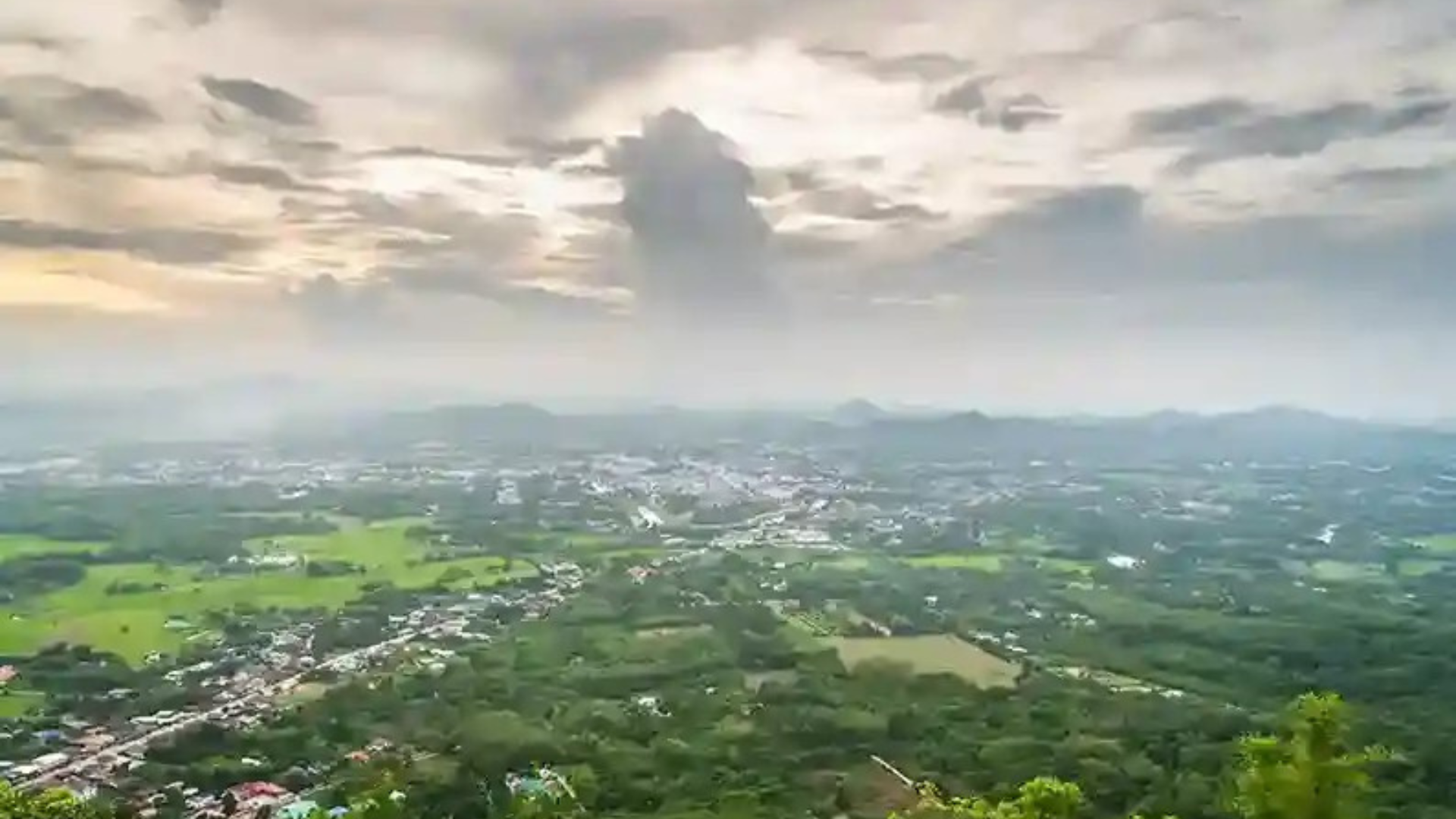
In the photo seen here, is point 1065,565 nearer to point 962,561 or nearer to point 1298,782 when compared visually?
point 962,561

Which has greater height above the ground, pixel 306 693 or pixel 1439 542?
pixel 1439 542

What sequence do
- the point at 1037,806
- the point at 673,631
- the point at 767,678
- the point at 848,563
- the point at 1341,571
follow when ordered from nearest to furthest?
the point at 1037,806
the point at 767,678
the point at 673,631
the point at 1341,571
the point at 848,563

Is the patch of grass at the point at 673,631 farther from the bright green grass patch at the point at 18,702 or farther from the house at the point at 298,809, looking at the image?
the bright green grass patch at the point at 18,702

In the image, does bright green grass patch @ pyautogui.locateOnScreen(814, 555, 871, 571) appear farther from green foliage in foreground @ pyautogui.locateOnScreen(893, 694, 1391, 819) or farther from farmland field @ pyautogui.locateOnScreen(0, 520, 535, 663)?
green foliage in foreground @ pyautogui.locateOnScreen(893, 694, 1391, 819)

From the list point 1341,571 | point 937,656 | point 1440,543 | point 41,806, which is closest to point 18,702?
point 41,806

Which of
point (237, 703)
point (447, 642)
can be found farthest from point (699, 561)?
point (237, 703)

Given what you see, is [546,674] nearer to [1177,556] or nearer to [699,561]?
[699,561]
